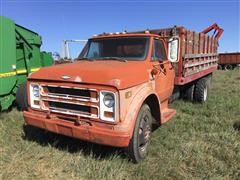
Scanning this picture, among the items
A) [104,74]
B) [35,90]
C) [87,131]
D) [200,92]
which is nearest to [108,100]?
[104,74]

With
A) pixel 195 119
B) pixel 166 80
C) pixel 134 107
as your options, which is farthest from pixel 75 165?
pixel 195 119

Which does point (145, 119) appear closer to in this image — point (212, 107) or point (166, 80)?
point (166, 80)

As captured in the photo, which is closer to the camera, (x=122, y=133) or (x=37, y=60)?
(x=122, y=133)

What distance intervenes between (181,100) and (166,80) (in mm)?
3743

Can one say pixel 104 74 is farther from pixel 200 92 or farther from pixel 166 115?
pixel 200 92

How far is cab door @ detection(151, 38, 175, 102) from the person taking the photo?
543cm

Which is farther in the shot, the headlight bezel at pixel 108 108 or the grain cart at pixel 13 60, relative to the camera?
the grain cart at pixel 13 60

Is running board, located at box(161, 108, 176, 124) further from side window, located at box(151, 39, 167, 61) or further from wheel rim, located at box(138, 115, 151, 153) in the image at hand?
side window, located at box(151, 39, 167, 61)

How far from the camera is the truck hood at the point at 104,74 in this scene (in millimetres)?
4043

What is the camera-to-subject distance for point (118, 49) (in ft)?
18.5

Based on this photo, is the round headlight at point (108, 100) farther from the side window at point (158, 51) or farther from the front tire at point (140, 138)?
the side window at point (158, 51)

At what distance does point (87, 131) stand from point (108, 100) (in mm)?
533

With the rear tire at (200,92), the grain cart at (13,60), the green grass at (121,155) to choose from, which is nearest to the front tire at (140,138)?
the green grass at (121,155)

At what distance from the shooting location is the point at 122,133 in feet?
13.2
